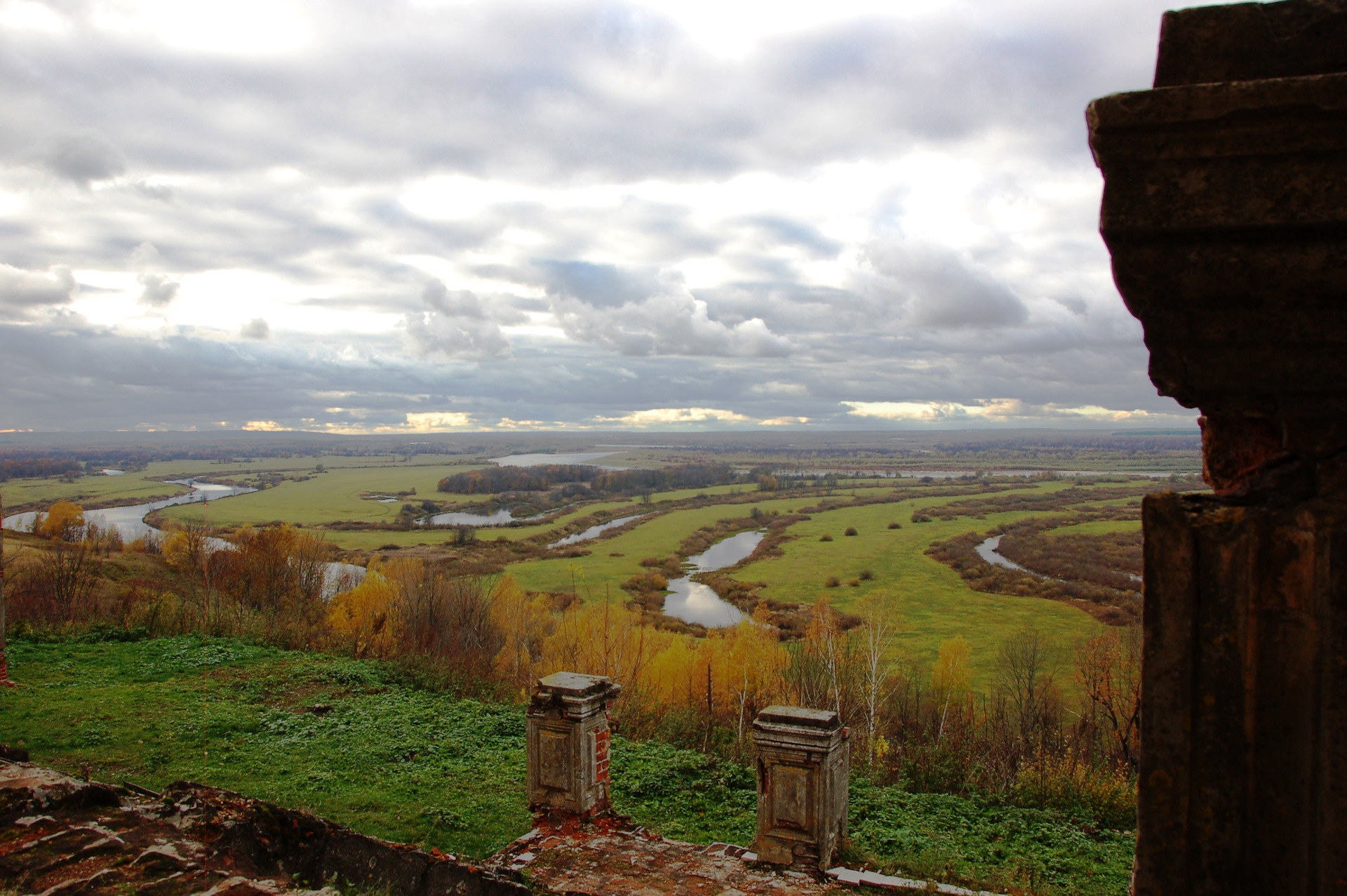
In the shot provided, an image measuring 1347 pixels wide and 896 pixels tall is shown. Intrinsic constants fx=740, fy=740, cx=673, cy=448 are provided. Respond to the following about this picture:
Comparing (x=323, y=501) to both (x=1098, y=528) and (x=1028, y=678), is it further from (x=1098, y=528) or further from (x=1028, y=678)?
(x=1028, y=678)

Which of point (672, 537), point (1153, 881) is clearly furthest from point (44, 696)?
point (672, 537)

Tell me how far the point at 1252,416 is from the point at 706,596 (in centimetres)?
3621

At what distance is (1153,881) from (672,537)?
52172 mm

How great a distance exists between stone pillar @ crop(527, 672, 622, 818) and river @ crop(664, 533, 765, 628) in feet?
75.4

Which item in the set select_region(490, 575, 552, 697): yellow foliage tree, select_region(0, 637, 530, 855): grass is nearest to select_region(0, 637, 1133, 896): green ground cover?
select_region(0, 637, 530, 855): grass

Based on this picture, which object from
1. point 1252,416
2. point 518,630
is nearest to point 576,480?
point 518,630

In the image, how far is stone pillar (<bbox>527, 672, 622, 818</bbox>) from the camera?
7.43 meters

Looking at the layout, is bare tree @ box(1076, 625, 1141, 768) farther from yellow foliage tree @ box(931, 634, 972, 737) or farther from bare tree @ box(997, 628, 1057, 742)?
yellow foliage tree @ box(931, 634, 972, 737)

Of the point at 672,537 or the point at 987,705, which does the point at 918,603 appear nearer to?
the point at 987,705

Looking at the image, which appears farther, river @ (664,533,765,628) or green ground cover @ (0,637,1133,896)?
river @ (664,533,765,628)

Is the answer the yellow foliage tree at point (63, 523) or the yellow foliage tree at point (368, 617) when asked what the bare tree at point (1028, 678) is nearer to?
the yellow foliage tree at point (368, 617)

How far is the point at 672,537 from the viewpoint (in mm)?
53500

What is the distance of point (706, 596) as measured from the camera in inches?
1460

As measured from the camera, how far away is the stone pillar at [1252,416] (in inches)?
59.5
